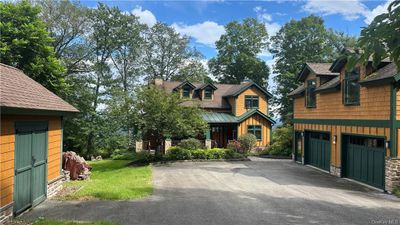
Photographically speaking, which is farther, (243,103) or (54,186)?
(243,103)

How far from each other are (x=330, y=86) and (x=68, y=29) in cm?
2678

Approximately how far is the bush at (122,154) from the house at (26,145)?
18695 mm

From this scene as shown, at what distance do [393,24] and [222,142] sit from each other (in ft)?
101

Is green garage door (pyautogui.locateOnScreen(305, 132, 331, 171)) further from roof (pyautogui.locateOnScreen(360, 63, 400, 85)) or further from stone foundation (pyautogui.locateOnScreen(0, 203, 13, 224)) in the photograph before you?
stone foundation (pyautogui.locateOnScreen(0, 203, 13, 224))

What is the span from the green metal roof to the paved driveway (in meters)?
15.3

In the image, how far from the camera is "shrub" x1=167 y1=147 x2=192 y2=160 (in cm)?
2505

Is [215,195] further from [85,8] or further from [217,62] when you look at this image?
[217,62]

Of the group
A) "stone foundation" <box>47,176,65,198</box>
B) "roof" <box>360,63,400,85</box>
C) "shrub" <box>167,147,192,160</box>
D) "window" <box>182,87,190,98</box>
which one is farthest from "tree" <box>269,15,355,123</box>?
"stone foundation" <box>47,176,65,198</box>

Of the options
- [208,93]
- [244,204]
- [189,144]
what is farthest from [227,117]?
[244,204]

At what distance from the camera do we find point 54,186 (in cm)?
1219

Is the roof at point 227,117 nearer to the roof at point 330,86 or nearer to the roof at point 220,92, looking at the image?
the roof at point 220,92

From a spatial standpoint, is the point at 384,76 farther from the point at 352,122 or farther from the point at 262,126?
the point at 262,126

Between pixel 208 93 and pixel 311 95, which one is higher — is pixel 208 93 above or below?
above

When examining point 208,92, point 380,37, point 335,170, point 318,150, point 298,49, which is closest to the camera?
point 380,37
